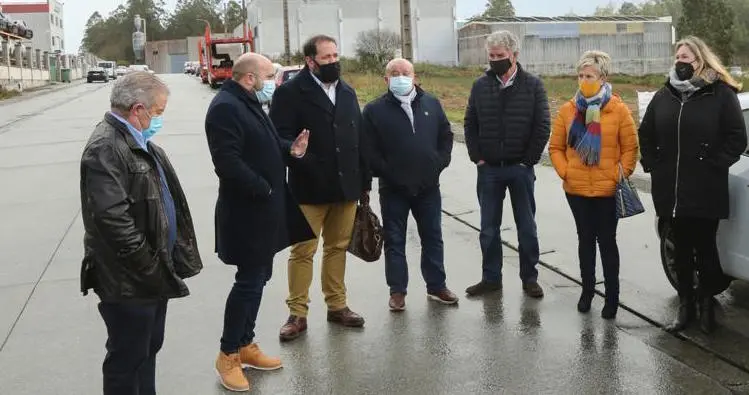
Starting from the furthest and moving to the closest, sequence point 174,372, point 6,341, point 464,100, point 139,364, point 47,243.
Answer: point 464,100 → point 47,243 → point 6,341 → point 174,372 → point 139,364

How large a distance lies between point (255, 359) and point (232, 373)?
0.86ft

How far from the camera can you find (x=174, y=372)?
486cm

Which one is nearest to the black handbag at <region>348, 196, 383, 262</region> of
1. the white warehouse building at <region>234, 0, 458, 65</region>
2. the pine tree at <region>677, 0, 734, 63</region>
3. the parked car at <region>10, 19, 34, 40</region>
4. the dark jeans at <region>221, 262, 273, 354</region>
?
the dark jeans at <region>221, 262, 273, 354</region>

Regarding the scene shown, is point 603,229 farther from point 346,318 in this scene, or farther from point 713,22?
point 713,22

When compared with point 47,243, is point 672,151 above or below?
above

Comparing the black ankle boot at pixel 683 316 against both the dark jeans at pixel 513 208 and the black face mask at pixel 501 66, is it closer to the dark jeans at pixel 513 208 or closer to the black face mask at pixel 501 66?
the dark jeans at pixel 513 208

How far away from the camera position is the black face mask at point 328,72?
5.23 metres

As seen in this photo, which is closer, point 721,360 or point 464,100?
point 721,360

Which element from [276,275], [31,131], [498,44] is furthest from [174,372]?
[31,131]

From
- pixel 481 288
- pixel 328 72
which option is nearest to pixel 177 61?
pixel 481 288

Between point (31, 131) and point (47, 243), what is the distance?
13841mm

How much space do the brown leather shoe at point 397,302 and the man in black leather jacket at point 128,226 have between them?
2.50m

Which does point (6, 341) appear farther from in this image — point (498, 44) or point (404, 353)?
point (498, 44)

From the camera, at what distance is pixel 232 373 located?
456 cm
